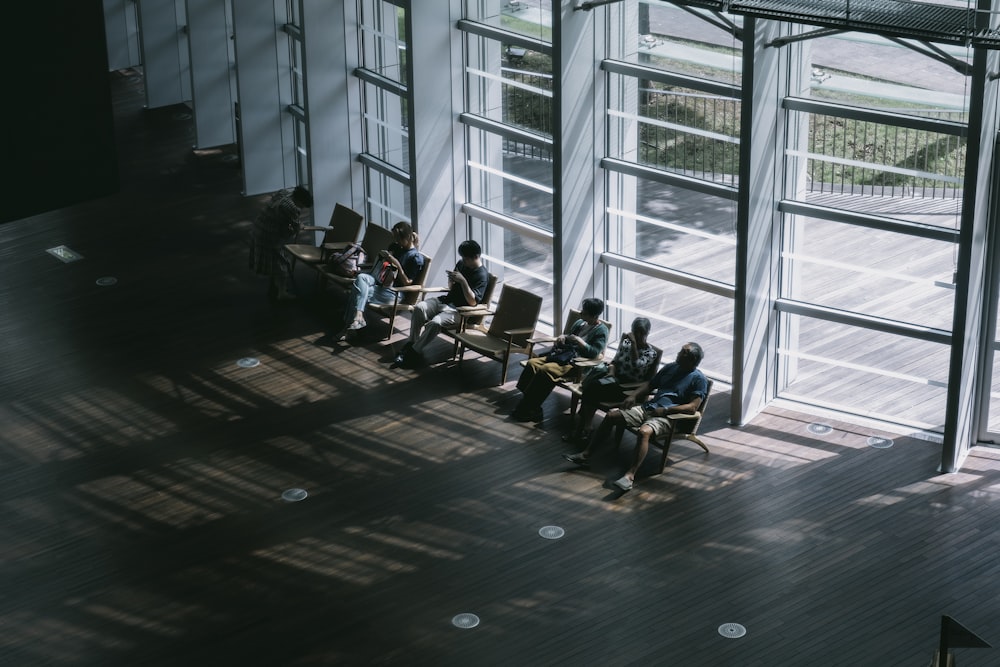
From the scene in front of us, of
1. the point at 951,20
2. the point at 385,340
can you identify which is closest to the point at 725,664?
the point at 951,20

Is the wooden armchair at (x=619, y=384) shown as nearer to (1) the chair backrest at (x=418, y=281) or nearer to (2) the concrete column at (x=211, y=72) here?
(1) the chair backrest at (x=418, y=281)

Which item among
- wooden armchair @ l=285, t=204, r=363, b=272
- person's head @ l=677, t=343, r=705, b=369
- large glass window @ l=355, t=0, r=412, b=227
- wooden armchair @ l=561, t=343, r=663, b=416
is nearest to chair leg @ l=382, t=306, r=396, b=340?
wooden armchair @ l=285, t=204, r=363, b=272

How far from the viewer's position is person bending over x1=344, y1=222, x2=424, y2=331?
14156 mm

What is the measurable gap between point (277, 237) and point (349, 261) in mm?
977

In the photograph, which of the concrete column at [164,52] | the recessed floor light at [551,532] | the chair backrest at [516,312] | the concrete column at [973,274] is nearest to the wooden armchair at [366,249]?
the chair backrest at [516,312]

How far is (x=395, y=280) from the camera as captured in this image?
1429 cm

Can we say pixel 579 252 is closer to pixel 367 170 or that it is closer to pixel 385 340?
pixel 385 340

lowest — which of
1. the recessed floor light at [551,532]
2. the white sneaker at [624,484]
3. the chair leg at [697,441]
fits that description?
the recessed floor light at [551,532]

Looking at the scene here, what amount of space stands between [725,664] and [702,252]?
4743 mm

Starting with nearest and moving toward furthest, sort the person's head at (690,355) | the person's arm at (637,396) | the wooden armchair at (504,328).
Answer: the person's head at (690,355), the person's arm at (637,396), the wooden armchair at (504,328)

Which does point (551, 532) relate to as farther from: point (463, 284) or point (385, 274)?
point (385, 274)

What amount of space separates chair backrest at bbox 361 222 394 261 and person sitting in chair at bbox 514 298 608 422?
10.0ft

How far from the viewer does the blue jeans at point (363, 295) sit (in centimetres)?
1418

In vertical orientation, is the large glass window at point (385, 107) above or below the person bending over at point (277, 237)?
above
